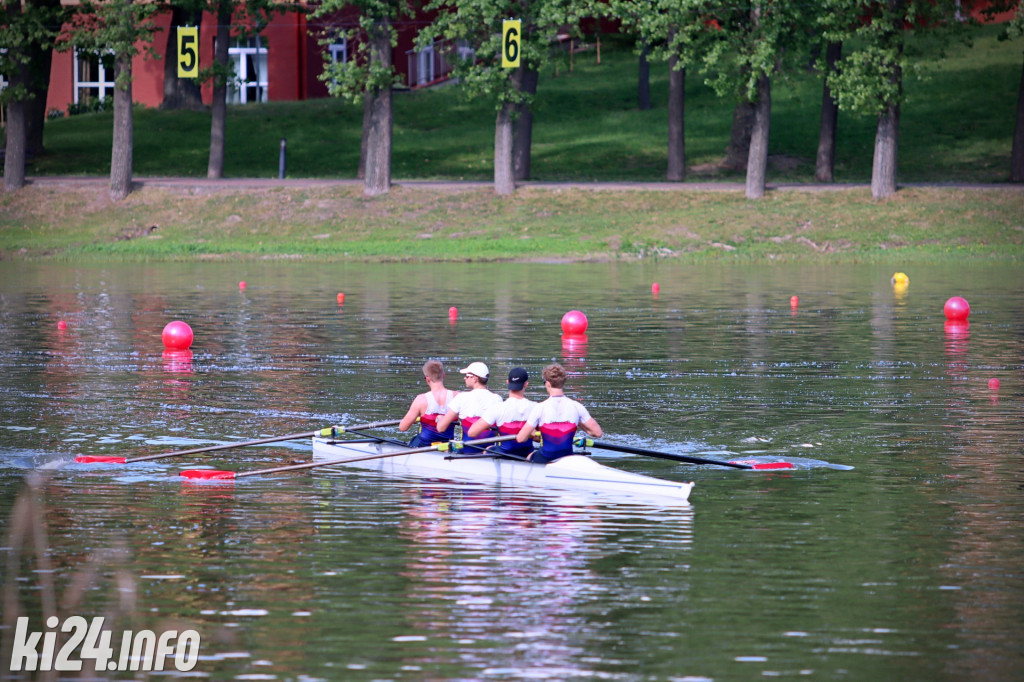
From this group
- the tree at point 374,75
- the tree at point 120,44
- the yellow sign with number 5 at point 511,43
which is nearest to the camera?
the yellow sign with number 5 at point 511,43

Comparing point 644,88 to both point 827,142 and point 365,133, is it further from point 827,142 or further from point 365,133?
point 365,133

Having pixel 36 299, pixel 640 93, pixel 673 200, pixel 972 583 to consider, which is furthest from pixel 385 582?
pixel 640 93

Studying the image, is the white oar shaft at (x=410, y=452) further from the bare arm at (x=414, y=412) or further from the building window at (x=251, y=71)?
the building window at (x=251, y=71)

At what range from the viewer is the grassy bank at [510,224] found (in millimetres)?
45406

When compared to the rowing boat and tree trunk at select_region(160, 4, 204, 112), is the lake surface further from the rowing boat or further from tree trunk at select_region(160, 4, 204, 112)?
tree trunk at select_region(160, 4, 204, 112)

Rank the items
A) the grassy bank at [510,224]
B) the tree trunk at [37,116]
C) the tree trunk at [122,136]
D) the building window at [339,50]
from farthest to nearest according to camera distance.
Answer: the building window at [339,50] → the tree trunk at [37,116] → the tree trunk at [122,136] → the grassy bank at [510,224]

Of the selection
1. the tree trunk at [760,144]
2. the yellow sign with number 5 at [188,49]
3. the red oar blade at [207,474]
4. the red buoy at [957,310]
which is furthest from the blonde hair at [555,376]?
the tree trunk at [760,144]

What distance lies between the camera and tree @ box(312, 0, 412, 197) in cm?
4784

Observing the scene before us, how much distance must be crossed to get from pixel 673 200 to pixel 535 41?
22.5ft

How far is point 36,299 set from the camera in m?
34.3

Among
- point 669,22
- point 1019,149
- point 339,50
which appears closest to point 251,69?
point 339,50

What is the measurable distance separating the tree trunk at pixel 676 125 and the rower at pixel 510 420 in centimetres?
3714

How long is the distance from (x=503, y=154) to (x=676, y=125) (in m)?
7.12

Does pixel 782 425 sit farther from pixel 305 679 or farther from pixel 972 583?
pixel 305 679
